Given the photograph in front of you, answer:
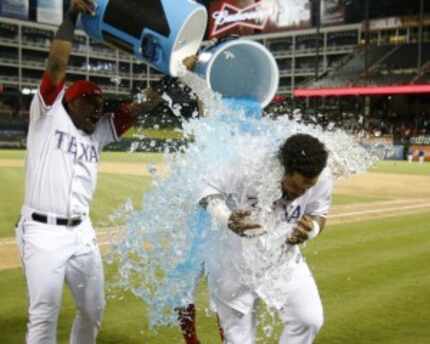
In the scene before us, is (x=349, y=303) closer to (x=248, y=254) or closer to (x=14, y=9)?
(x=248, y=254)

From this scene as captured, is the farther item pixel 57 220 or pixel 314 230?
pixel 57 220

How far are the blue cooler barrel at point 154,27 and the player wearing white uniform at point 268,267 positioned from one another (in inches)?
28.5

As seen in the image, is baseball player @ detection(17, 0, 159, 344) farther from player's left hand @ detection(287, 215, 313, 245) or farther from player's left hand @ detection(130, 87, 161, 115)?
player's left hand @ detection(287, 215, 313, 245)

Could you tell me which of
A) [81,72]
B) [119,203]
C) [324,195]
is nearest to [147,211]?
[324,195]

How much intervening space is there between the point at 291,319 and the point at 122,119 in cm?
166

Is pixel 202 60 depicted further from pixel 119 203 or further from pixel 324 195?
pixel 119 203

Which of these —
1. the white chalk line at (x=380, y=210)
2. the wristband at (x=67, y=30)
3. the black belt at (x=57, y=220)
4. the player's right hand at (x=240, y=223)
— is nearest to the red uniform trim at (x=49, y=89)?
the wristband at (x=67, y=30)

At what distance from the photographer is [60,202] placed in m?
3.81

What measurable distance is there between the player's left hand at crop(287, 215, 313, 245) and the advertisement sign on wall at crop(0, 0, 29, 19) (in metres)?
60.7

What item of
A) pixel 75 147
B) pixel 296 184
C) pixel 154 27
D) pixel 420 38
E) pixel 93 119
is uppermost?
pixel 420 38

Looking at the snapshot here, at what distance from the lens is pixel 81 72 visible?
70.0 metres

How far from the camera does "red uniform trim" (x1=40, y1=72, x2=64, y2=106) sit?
12.2 ft

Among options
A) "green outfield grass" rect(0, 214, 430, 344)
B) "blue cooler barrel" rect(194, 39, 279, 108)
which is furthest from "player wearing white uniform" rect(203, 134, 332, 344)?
"green outfield grass" rect(0, 214, 430, 344)

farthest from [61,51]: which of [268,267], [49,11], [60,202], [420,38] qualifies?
[49,11]
